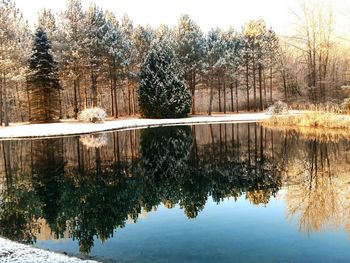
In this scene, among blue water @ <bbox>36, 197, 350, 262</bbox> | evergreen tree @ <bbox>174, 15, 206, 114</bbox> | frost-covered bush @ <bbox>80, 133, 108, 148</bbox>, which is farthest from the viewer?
evergreen tree @ <bbox>174, 15, 206, 114</bbox>

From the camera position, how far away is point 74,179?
44.3 feet

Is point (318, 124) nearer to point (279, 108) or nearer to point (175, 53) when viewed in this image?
point (279, 108)

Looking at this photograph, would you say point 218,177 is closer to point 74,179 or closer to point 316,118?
point 74,179

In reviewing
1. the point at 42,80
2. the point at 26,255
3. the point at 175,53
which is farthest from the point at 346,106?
the point at 42,80

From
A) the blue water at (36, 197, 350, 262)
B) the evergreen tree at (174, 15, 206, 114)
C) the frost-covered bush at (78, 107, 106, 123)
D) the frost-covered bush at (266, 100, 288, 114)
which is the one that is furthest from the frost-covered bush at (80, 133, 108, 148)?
the evergreen tree at (174, 15, 206, 114)

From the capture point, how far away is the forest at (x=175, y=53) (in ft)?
122

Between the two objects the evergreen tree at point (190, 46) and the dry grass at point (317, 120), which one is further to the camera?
the evergreen tree at point (190, 46)

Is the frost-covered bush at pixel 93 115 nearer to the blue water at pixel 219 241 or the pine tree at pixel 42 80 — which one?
the pine tree at pixel 42 80

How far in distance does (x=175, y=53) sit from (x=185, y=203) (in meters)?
38.7

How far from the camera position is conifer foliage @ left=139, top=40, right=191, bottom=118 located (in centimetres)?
4003

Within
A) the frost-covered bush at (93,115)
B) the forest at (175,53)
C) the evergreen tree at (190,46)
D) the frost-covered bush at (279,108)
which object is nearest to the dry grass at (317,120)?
the frost-covered bush at (279,108)

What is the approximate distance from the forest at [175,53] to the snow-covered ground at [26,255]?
3138 cm

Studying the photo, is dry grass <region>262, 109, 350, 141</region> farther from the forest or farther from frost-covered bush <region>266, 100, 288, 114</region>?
the forest

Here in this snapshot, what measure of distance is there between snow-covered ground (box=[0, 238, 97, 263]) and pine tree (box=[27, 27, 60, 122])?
33688 mm
